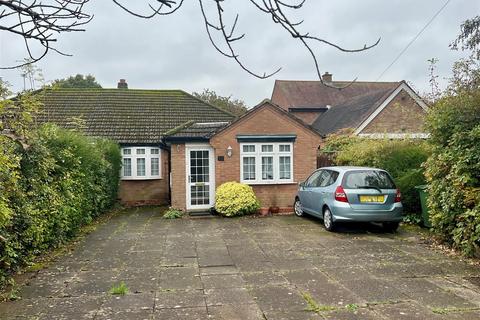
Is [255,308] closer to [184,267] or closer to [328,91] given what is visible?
[184,267]

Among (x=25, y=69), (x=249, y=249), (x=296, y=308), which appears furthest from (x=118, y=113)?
(x=296, y=308)

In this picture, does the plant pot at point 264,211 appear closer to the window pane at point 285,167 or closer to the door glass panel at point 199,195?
the window pane at point 285,167

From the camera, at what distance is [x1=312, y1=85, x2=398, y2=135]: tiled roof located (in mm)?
22734

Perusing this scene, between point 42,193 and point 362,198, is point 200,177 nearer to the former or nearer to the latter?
point 362,198

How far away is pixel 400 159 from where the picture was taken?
12.0 m

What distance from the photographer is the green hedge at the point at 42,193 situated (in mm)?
6016

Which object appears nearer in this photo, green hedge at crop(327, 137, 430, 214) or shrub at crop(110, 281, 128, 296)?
shrub at crop(110, 281, 128, 296)

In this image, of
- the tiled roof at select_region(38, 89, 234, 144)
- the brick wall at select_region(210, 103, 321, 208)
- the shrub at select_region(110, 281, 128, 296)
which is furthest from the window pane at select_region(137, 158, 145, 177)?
the shrub at select_region(110, 281, 128, 296)

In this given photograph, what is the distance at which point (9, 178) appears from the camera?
19.7ft

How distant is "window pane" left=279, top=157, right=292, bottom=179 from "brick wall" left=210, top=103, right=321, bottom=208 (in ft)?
0.60

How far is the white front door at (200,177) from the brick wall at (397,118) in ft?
38.2

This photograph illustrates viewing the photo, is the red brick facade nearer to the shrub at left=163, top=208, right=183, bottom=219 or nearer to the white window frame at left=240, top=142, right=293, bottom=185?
the white window frame at left=240, top=142, right=293, bottom=185

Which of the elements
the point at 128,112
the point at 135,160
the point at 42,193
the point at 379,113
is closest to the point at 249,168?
the point at 135,160

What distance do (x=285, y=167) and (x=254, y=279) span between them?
8.64 metres
